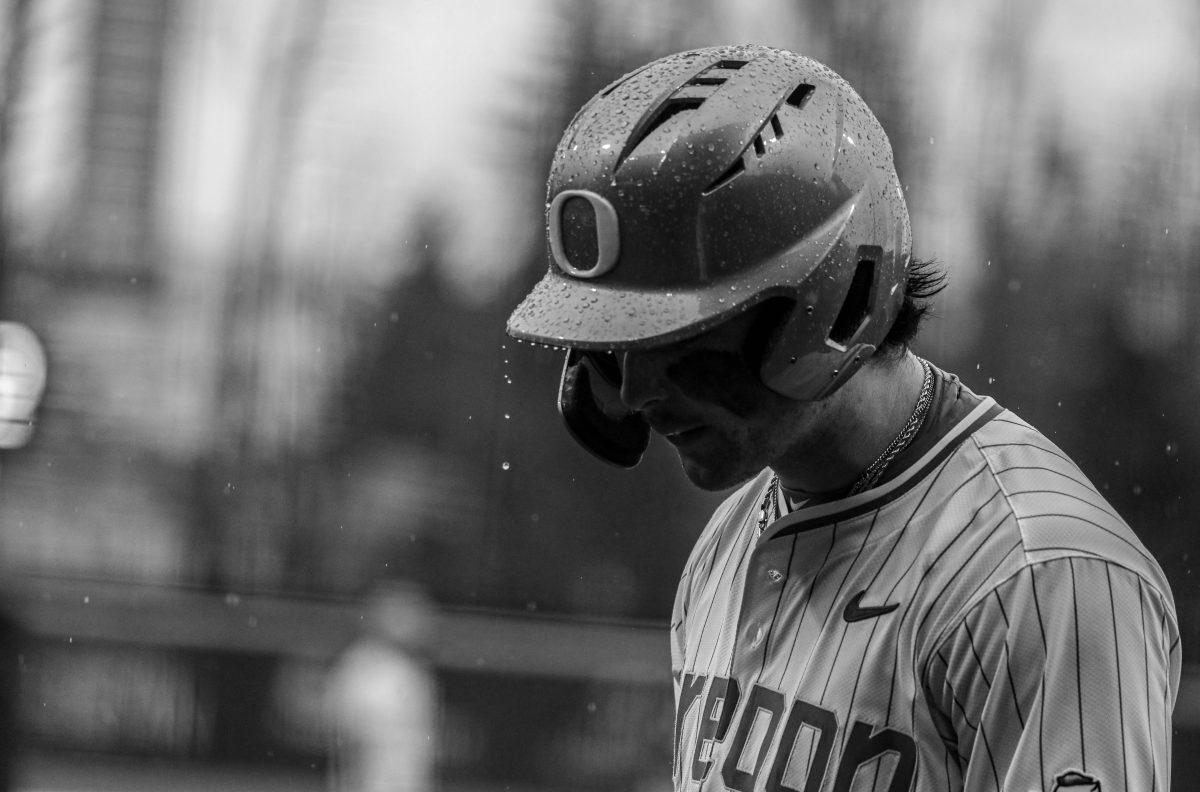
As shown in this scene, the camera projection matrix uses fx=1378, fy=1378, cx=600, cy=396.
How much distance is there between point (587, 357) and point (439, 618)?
2937 millimetres

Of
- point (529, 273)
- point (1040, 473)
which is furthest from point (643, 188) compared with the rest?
point (529, 273)

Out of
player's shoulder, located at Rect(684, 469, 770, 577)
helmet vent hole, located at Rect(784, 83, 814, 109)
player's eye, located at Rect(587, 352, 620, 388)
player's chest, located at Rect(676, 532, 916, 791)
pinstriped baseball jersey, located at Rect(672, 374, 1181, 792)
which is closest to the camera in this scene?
pinstriped baseball jersey, located at Rect(672, 374, 1181, 792)

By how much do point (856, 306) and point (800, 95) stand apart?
0.21m

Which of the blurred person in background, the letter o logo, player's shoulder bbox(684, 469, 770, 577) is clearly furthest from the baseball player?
the blurred person in background

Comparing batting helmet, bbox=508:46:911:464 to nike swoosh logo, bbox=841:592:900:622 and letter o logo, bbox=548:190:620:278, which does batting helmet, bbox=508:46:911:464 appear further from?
nike swoosh logo, bbox=841:592:900:622

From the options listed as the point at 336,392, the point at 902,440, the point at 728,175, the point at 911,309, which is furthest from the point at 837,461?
the point at 336,392

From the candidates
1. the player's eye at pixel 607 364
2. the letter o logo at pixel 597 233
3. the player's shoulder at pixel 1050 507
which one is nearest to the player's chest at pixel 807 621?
the player's shoulder at pixel 1050 507

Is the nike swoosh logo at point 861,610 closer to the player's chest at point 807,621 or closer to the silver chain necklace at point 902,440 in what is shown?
the player's chest at point 807,621

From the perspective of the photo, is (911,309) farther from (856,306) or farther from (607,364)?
(607,364)

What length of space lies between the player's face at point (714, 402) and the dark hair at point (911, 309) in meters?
0.14

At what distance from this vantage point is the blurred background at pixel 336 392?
4160 mm

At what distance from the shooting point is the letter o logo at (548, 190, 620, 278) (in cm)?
122

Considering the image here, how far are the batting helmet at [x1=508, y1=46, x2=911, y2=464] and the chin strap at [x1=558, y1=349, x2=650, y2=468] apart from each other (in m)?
0.17

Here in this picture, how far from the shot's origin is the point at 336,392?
4297mm
